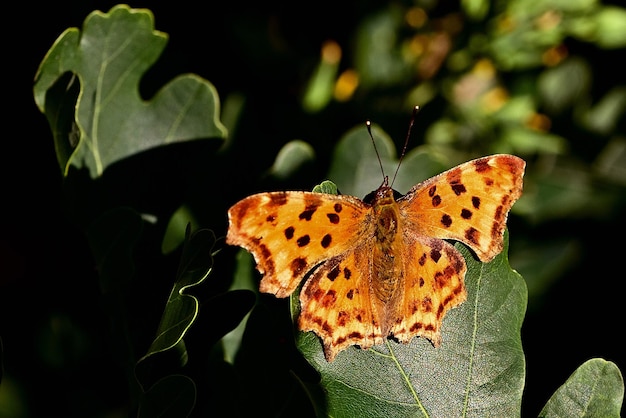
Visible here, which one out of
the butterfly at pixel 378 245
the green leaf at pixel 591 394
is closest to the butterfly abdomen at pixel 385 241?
the butterfly at pixel 378 245

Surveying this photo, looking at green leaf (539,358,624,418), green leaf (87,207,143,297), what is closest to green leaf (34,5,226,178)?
green leaf (87,207,143,297)

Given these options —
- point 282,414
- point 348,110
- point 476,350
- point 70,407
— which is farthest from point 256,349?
point 348,110

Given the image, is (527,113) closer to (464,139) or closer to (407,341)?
(464,139)

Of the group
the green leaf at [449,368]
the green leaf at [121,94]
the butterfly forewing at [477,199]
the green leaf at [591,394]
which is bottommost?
the green leaf at [591,394]

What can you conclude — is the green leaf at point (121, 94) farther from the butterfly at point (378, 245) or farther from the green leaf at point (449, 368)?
the green leaf at point (449, 368)

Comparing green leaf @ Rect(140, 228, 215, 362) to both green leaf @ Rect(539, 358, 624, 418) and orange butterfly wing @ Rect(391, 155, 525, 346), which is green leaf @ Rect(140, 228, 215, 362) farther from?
green leaf @ Rect(539, 358, 624, 418)

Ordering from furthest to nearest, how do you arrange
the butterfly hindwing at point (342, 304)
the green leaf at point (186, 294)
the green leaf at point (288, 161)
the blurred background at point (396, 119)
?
the blurred background at point (396, 119) < the green leaf at point (288, 161) < the butterfly hindwing at point (342, 304) < the green leaf at point (186, 294)
